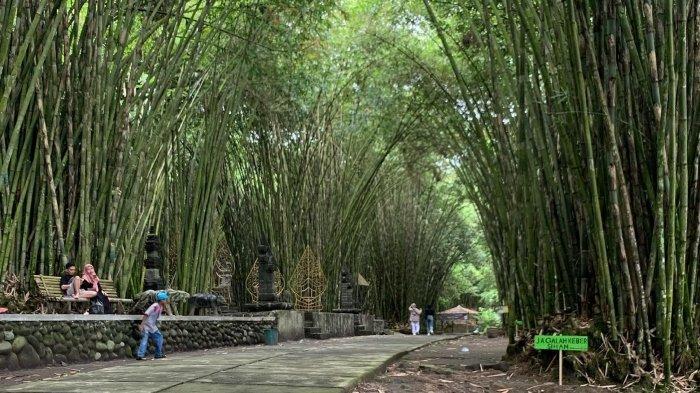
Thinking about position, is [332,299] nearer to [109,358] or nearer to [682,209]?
[109,358]

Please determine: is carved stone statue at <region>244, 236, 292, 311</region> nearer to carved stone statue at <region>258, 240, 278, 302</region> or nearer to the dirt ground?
carved stone statue at <region>258, 240, 278, 302</region>

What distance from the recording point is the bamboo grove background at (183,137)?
513 cm

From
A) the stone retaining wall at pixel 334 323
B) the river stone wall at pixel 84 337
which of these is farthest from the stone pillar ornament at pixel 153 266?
the stone retaining wall at pixel 334 323

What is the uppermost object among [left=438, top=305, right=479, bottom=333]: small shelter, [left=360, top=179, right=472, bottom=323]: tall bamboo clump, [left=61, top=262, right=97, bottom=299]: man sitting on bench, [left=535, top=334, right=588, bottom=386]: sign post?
[left=360, top=179, right=472, bottom=323]: tall bamboo clump

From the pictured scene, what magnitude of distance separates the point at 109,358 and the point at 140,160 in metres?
1.68

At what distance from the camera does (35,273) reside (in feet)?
17.1

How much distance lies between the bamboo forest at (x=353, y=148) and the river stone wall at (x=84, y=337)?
241 millimetres

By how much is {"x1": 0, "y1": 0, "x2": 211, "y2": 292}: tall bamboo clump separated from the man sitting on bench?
0.64 feet

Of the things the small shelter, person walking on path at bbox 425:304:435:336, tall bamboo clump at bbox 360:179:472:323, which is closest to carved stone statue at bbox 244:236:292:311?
tall bamboo clump at bbox 360:179:472:323

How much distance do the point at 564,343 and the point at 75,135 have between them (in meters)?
3.96

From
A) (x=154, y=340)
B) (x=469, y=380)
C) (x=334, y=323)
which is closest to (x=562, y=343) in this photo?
(x=469, y=380)

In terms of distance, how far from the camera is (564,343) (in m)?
3.45

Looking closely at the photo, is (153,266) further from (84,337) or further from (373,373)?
(373,373)

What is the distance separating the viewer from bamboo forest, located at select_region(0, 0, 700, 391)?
3.38m
